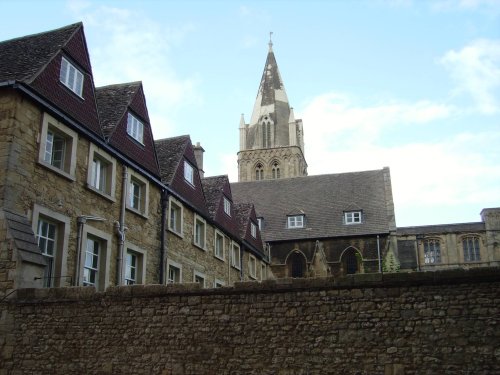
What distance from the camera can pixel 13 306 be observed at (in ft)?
37.5

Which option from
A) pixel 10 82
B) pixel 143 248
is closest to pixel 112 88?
pixel 143 248

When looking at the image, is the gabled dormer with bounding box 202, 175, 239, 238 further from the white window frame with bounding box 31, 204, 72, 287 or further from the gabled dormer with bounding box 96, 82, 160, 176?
the white window frame with bounding box 31, 204, 72, 287

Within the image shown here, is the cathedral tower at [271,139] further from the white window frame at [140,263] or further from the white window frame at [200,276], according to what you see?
the white window frame at [140,263]

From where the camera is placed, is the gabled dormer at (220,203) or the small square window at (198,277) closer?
the small square window at (198,277)

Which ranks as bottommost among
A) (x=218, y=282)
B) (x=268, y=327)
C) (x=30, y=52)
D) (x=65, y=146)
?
(x=268, y=327)

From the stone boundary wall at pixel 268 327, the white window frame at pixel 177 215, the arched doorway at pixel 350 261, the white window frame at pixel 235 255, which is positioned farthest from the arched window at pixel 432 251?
the stone boundary wall at pixel 268 327

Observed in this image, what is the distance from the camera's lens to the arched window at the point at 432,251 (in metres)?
40.1

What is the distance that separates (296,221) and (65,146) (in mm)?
24641

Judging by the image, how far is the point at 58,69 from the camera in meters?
14.8

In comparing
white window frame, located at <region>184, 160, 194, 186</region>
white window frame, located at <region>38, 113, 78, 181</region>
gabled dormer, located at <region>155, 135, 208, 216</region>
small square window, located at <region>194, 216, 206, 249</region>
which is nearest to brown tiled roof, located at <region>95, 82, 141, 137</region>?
white window frame, located at <region>38, 113, 78, 181</region>

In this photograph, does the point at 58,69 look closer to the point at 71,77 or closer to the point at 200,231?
the point at 71,77

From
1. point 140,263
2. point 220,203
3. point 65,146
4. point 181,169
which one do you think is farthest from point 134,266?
point 220,203

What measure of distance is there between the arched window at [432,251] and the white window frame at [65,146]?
1218 inches

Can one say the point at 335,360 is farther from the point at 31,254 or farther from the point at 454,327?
the point at 31,254
